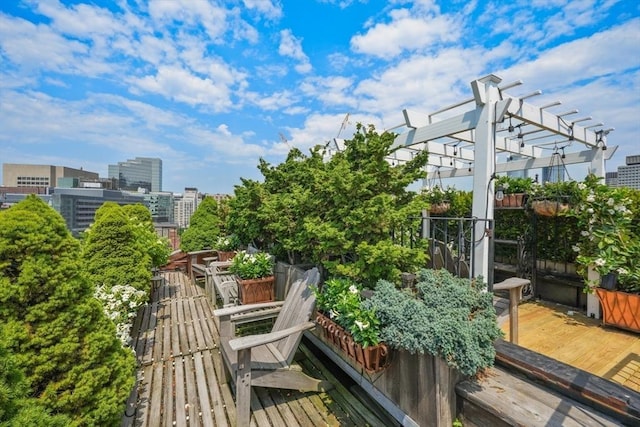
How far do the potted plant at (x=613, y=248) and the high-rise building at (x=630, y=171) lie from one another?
1542mm

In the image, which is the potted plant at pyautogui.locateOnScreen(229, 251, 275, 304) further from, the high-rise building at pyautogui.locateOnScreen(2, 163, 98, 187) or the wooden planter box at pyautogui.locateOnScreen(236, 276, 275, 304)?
the high-rise building at pyautogui.locateOnScreen(2, 163, 98, 187)

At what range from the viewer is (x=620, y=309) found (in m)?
3.20

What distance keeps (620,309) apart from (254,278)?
4.52m

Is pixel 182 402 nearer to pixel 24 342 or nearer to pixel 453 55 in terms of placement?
pixel 24 342

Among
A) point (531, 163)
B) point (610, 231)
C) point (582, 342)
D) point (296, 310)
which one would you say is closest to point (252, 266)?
point (296, 310)

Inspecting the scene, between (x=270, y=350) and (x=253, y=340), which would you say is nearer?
(x=253, y=340)

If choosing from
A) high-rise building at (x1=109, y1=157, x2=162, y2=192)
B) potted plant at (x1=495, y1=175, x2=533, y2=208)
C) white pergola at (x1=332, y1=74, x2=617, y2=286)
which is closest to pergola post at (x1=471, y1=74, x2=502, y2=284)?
white pergola at (x1=332, y1=74, x2=617, y2=286)

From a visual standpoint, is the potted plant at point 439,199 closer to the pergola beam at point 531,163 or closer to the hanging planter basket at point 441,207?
the hanging planter basket at point 441,207

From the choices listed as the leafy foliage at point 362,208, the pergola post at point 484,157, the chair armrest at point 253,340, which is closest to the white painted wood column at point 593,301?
the pergola post at point 484,157

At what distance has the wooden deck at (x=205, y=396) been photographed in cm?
220

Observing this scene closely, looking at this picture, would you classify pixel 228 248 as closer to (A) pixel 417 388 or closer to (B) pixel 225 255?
(B) pixel 225 255

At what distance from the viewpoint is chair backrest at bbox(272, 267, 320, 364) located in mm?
2529

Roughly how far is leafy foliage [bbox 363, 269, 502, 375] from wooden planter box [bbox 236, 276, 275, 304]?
2.21m

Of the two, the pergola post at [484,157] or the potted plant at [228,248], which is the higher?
the pergola post at [484,157]
